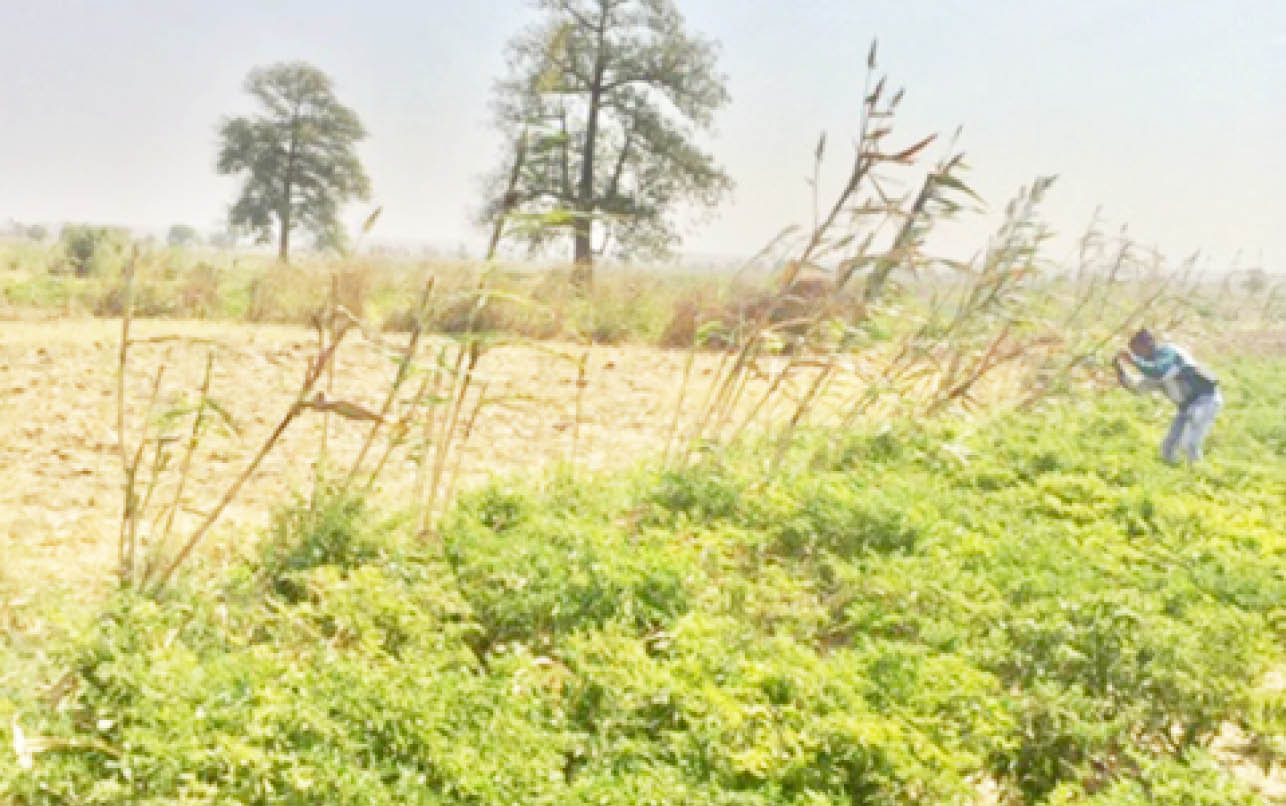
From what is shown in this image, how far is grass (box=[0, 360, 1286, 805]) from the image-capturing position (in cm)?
232

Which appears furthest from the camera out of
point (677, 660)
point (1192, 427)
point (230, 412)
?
point (1192, 427)

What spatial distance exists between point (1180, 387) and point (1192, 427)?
31 centimetres

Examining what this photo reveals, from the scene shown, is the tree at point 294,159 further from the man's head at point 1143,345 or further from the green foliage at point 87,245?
the man's head at point 1143,345

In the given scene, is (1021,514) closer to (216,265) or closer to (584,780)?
(584,780)

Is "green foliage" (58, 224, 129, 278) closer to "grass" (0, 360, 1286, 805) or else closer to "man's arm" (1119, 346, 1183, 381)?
"grass" (0, 360, 1286, 805)

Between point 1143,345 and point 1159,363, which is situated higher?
point 1143,345

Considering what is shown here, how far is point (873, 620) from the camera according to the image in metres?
3.53

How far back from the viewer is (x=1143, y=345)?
7168 millimetres

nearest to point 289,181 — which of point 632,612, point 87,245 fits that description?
point 87,245

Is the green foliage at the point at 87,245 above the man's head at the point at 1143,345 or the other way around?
the other way around

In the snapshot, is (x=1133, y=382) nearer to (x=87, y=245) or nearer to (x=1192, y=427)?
(x=1192, y=427)

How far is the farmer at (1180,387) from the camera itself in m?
6.88

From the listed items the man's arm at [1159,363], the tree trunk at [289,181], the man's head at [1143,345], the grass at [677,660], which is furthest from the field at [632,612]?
the tree trunk at [289,181]

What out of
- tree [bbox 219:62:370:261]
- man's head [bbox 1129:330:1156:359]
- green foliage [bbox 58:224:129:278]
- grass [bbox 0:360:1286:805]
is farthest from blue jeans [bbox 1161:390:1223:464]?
tree [bbox 219:62:370:261]
